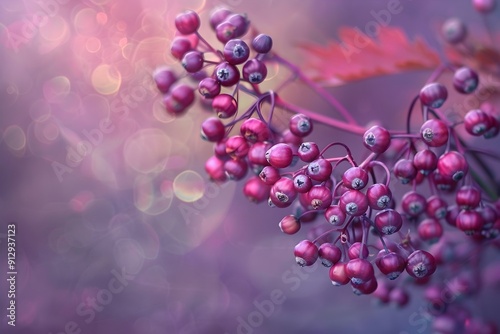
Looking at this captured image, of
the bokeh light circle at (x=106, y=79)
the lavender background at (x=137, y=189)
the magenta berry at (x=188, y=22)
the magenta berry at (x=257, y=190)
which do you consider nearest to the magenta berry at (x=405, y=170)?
the magenta berry at (x=257, y=190)

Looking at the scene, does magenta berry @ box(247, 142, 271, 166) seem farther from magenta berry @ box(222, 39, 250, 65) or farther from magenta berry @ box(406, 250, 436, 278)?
magenta berry @ box(406, 250, 436, 278)

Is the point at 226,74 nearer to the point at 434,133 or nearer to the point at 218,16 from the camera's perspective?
the point at 218,16

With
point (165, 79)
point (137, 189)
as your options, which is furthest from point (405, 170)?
point (137, 189)

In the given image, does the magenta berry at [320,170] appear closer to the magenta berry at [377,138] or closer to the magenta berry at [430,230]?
the magenta berry at [377,138]

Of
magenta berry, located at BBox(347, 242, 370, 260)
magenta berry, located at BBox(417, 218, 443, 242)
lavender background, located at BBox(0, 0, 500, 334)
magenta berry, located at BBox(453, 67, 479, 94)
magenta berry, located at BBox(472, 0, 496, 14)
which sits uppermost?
magenta berry, located at BBox(472, 0, 496, 14)

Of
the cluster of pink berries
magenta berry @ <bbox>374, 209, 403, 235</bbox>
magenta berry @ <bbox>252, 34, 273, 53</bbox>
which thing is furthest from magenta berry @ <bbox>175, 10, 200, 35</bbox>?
magenta berry @ <bbox>374, 209, 403, 235</bbox>

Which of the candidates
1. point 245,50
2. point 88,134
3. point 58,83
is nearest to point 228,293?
point 88,134

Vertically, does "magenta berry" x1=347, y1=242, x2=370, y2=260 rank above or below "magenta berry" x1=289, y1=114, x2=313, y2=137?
below
